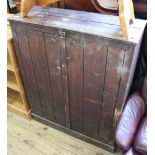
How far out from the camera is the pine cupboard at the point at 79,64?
1.16m

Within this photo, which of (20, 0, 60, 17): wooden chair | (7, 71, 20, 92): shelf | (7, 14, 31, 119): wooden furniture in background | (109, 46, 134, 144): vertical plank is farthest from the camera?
(7, 71, 20, 92): shelf

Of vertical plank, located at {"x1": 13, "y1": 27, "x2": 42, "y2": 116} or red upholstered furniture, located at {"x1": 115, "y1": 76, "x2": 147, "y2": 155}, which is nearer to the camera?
red upholstered furniture, located at {"x1": 115, "y1": 76, "x2": 147, "y2": 155}

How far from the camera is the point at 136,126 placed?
1.34 metres

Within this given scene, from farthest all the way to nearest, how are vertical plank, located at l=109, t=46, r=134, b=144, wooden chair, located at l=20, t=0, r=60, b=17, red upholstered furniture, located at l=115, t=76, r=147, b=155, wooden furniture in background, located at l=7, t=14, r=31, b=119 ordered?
wooden furniture in background, located at l=7, t=14, r=31, b=119, wooden chair, located at l=20, t=0, r=60, b=17, red upholstered furniture, located at l=115, t=76, r=147, b=155, vertical plank, located at l=109, t=46, r=134, b=144

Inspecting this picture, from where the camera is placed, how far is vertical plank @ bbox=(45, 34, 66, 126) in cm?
130

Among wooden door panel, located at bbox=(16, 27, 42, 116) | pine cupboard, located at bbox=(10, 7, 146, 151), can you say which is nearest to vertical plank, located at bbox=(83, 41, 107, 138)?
pine cupboard, located at bbox=(10, 7, 146, 151)

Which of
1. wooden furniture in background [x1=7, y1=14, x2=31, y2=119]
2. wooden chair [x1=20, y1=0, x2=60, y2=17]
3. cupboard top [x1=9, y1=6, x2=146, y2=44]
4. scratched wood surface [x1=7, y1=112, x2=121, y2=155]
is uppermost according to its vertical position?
wooden chair [x1=20, y1=0, x2=60, y2=17]

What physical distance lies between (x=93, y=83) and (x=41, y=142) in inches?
33.6

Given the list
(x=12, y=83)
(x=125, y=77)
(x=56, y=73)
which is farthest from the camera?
(x=12, y=83)

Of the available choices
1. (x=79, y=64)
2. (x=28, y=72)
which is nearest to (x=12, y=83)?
(x=28, y=72)

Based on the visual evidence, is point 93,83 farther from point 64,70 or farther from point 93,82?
point 64,70

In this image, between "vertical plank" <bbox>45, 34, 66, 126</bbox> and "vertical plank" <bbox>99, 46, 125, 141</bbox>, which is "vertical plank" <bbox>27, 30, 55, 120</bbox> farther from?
"vertical plank" <bbox>99, 46, 125, 141</bbox>

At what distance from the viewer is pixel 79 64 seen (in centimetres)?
130
